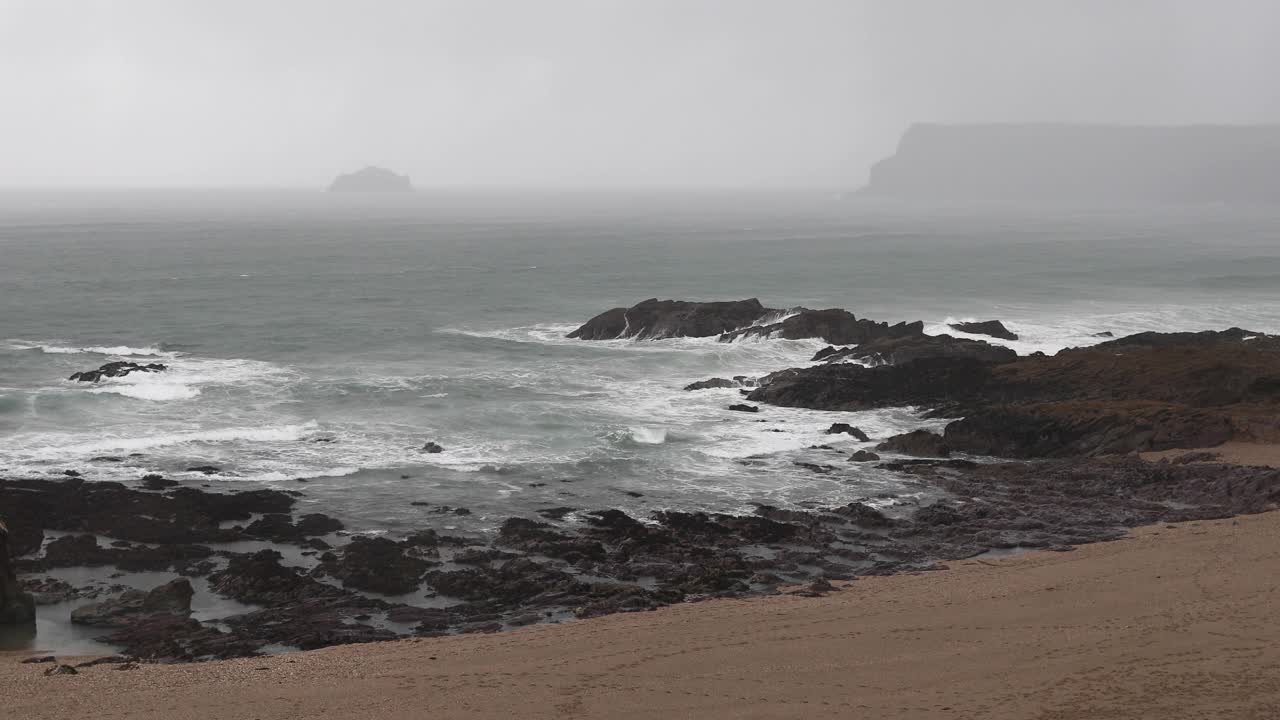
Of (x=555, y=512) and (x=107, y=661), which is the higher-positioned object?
(x=555, y=512)

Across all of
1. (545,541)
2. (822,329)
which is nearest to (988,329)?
(822,329)

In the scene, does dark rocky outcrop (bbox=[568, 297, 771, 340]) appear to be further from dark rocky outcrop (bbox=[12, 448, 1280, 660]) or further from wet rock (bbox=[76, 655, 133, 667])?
wet rock (bbox=[76, 655, 133, 667])

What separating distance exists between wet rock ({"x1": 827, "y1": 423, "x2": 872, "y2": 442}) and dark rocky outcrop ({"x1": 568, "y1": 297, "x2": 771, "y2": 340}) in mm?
21661

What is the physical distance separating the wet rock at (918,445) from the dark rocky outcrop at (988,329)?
24.9 m

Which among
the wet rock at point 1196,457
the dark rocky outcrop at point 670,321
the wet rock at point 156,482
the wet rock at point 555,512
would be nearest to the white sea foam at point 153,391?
the wet rock at point 156,482

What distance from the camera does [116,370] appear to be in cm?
4716

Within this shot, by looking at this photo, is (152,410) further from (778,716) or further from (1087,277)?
(1087,277)

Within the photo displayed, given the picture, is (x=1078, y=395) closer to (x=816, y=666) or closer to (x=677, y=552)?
(x=677, y=552)

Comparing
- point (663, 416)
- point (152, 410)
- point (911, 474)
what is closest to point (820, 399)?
point (663, 416)

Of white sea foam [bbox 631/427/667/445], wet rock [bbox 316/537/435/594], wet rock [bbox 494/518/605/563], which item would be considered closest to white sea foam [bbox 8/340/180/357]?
white sea foam [bbox 631/427/667/445]

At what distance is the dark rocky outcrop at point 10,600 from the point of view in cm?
2245

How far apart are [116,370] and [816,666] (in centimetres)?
3738

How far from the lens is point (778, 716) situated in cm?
1756

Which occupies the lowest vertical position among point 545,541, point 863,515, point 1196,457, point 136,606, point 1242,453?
point 136,606
